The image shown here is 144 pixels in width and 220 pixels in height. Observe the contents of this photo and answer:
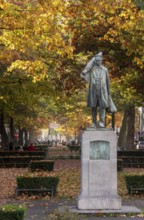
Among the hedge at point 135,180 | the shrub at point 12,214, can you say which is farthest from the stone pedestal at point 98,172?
the shrub at point 12,214

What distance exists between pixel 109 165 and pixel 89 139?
1.00 meters

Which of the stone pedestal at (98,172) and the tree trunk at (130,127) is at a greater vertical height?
the tree trunk at (130,127)

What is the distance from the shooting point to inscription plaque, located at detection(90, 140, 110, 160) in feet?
48.8

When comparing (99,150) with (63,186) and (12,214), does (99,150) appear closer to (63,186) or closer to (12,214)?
(12,214)

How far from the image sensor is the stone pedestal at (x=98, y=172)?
14828 millimetres

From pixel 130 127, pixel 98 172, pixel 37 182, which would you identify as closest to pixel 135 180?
pixel 37 182

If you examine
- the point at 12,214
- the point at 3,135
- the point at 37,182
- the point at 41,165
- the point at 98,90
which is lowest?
the point at 12,214

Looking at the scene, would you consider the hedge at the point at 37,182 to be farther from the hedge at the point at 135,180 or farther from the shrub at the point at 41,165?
the shrub at the point at 41,165

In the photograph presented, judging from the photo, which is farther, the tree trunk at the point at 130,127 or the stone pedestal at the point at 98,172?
the tree trunk at the point at 130,127

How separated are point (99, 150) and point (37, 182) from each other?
4405 millimetres

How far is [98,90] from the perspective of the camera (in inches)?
606

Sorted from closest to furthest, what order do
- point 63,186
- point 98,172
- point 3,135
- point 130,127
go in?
point 98,172, point 63,186, point 130,127, point 3,135

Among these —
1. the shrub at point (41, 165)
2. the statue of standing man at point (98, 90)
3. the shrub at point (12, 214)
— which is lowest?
the shrub at point (12, 214)

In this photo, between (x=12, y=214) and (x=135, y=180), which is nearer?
(x=12, y=214)
